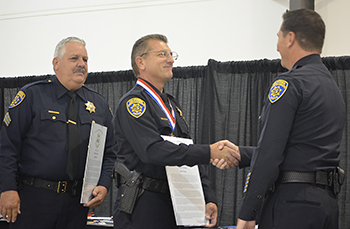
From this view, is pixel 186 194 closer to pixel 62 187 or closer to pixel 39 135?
pixel 62 187

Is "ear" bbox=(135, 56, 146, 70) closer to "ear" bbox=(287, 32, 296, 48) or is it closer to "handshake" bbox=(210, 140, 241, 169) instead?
"handshake" bbox=(210, 140, 241, 169)

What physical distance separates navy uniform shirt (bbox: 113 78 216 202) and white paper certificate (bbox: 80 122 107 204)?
0.32 metres

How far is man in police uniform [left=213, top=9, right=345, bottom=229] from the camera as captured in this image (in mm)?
1688

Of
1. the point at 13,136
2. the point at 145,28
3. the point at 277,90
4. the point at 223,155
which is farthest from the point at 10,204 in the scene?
the point at 145,28

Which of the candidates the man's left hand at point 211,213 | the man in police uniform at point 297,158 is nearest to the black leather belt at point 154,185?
the man's left hand at point 211,213

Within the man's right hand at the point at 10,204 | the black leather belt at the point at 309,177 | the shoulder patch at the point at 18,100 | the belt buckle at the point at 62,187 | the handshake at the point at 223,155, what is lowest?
the man's right hand at the point at 10,204

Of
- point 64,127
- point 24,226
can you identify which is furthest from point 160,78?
point 24,226

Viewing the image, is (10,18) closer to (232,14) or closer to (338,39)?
(232,14)

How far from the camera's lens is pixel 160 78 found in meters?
2.30

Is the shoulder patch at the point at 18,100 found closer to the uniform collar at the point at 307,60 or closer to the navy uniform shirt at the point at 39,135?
the navy uniform shirt at the point at 39,135

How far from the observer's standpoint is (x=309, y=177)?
1714 mm

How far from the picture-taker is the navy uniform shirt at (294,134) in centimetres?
170

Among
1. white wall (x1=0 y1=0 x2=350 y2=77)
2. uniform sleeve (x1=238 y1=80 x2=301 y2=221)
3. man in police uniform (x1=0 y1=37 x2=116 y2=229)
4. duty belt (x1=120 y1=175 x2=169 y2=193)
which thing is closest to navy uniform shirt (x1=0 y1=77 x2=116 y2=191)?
man in police uniform (x1=0 y1=37 x2=116 y2=229)

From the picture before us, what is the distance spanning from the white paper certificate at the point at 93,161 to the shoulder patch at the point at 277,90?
1.18 meters
